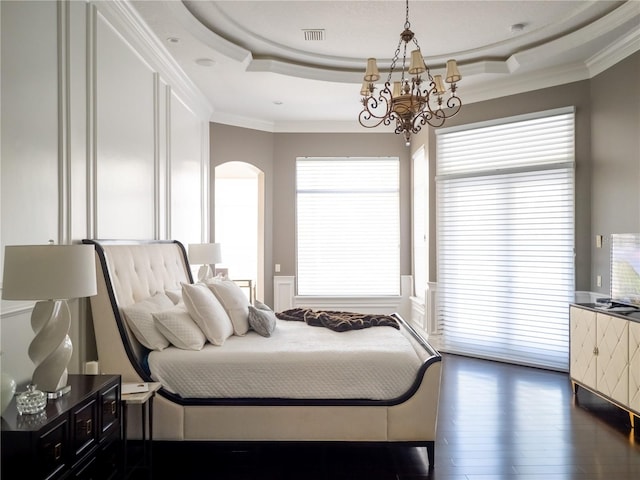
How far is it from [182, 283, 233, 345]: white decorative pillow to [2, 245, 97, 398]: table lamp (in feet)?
3.79

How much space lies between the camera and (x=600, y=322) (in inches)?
147

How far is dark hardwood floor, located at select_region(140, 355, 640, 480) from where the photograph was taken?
9.13 feet

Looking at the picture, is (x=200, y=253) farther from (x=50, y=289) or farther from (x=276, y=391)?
(x=50, y=289)

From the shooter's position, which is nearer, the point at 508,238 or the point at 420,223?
the point at 508,238

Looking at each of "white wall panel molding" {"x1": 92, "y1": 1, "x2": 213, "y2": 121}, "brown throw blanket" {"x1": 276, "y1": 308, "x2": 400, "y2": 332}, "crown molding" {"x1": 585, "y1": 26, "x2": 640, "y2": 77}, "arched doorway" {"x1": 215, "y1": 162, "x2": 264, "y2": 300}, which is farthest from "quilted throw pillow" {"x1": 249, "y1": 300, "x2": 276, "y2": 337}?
"arched doorway" {"x1": 215, "y1": 162, "x2": 264, "y2": 300}

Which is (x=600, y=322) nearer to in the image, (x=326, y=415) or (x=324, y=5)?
(x=326, y=415)

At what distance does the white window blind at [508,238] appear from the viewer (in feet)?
16.1

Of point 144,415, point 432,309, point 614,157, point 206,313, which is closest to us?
point 144,415

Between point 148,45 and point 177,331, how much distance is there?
2.38 m

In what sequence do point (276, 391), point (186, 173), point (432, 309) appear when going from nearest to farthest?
point (276, 391) → point (186, 173) → point (432, 309)

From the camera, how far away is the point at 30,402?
1811mm

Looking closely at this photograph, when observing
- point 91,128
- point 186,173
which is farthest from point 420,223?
point 91,128

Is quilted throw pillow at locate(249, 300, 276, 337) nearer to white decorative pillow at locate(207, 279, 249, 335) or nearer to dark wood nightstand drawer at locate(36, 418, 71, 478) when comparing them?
white decorative pillow at locate(207, 279, 249, 335)

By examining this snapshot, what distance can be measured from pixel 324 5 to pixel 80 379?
316 centimetres
